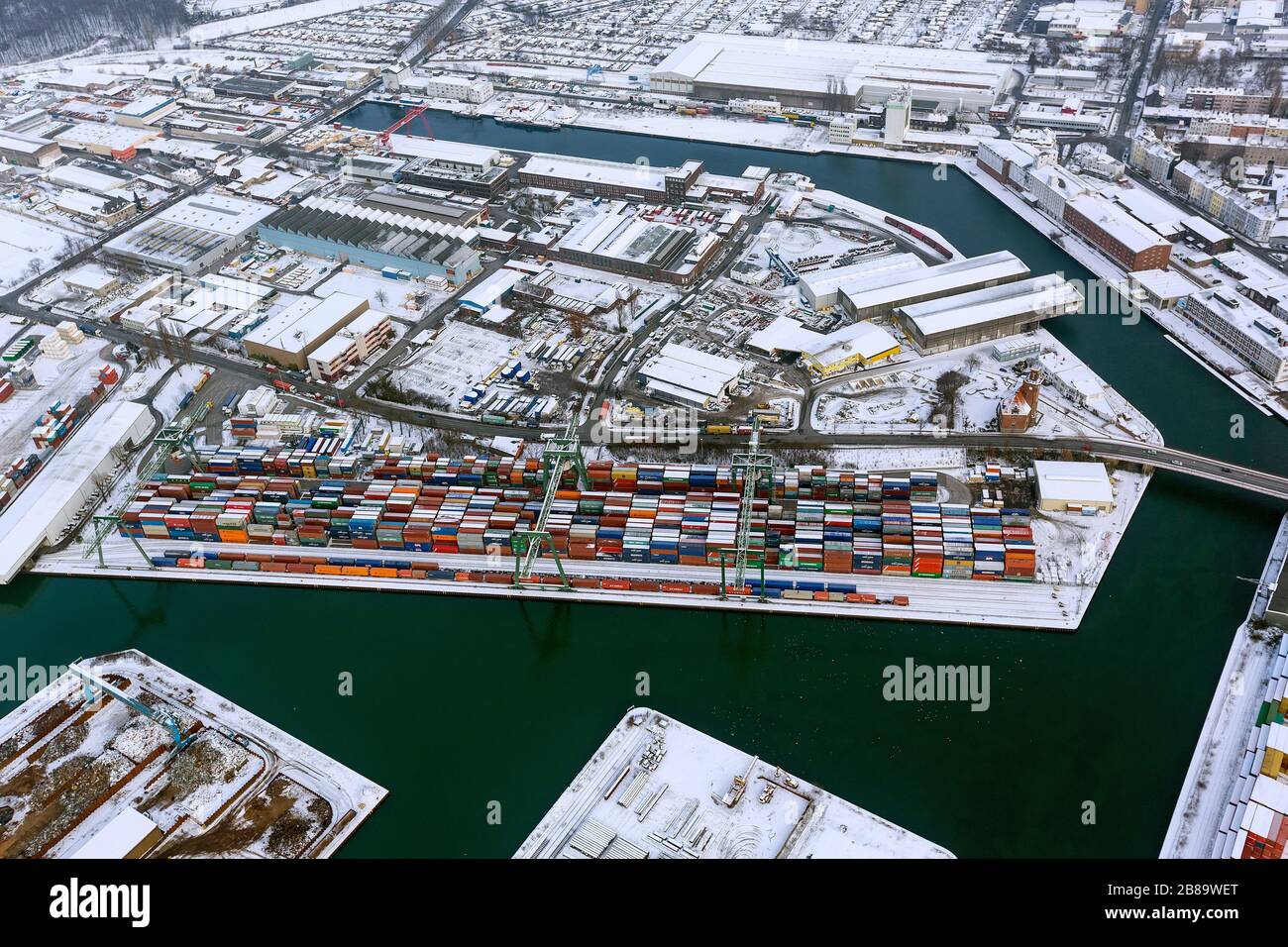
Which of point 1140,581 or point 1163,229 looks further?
point 1163,229

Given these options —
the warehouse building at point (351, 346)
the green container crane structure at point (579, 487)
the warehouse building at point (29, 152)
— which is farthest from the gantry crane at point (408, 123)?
the green container crane structure at point (579, 487)

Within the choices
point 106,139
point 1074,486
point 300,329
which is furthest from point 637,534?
point 106,139

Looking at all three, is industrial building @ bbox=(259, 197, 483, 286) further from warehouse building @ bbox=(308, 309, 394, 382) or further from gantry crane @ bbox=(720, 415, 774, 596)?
gantry crane @ bbox=(720, 415, 774, 596)

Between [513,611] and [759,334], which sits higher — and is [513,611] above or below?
below

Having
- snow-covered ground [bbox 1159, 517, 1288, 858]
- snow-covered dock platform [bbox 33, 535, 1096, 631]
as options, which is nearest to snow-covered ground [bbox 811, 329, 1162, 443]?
snow-covered dock platform [bbox 33, 535, 1096, 631]

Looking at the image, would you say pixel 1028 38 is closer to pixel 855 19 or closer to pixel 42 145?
pixel 855 19

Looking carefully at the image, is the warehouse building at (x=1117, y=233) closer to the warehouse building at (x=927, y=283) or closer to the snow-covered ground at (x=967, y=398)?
the warehouse building at (x=927, y=283)

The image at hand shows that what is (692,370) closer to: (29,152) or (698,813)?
(698,813)
